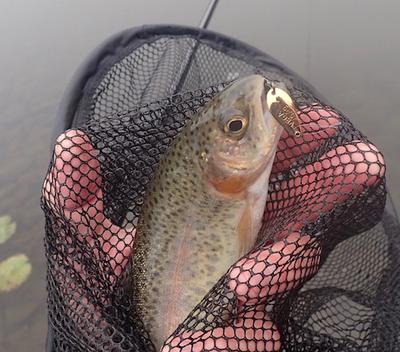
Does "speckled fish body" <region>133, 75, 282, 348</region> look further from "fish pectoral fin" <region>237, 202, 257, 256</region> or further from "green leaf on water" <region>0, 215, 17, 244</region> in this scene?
"green leaf on water" <region>0, 215, 17, 244</region>

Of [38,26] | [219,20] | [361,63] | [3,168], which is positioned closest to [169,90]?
[3,168]

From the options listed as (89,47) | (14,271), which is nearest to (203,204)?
(14,271)

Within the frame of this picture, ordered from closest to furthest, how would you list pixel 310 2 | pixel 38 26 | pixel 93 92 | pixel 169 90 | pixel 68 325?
pixel 68 325, pixel 93 92, pixel 169 90, pixel 310 2, pixel 38 26

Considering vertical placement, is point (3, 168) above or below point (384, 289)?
below

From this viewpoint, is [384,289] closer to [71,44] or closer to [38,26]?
[71,44]

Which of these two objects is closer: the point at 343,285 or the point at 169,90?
the point at 343,285

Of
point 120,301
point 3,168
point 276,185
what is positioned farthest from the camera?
point 3,168

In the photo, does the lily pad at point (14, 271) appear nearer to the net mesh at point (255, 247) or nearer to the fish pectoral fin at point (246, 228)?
the net mesh at point (255, 247)

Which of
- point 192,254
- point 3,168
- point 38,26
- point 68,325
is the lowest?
point 3,168
